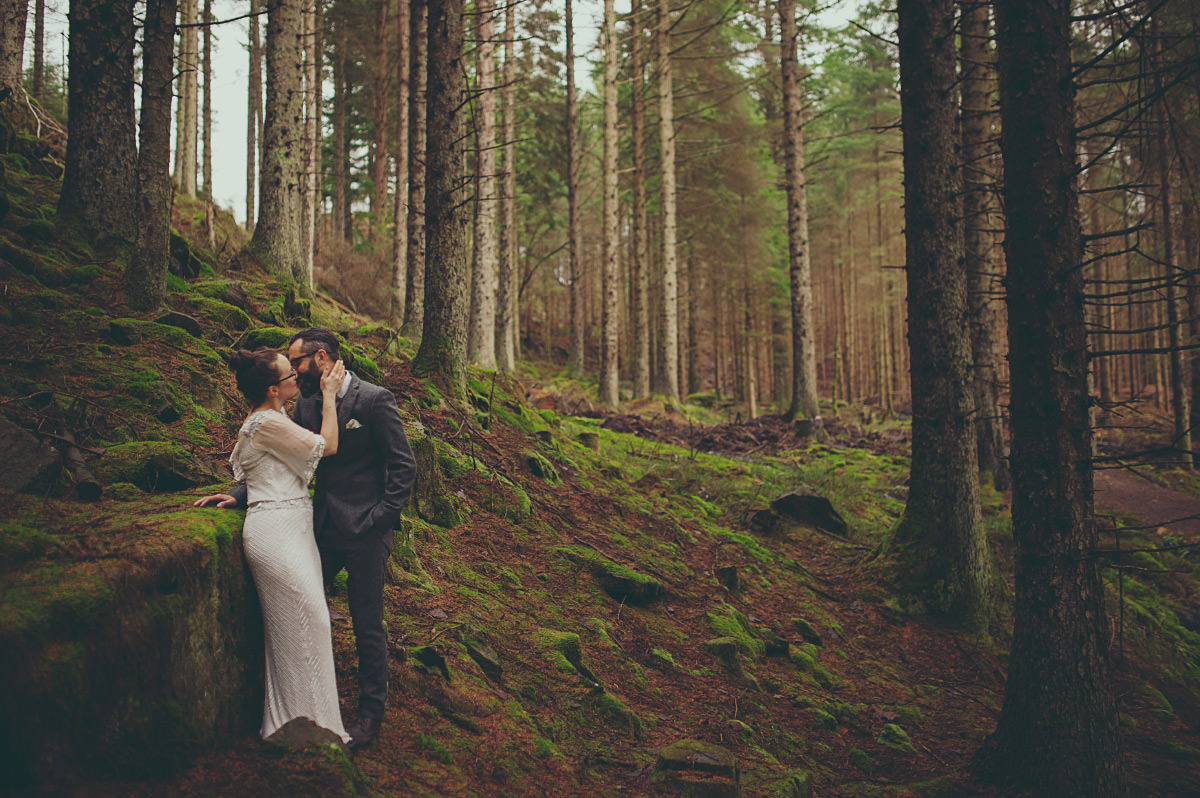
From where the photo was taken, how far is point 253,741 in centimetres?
329

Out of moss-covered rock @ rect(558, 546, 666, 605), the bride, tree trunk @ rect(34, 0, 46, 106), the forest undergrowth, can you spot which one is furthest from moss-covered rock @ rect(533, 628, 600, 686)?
tree trunk @ rect(34, 0, 46, 106)

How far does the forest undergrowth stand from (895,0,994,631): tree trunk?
2.12ft

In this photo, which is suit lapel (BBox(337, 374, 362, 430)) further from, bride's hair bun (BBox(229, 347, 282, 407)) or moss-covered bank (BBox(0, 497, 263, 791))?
moss-covered bank (BBox(0, 497, 263, 791))

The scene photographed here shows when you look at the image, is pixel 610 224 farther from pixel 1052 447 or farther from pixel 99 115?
pixel 1052 447

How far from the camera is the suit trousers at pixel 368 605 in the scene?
3.77 metres

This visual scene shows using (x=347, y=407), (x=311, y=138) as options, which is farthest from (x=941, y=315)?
(x=311, y=138)

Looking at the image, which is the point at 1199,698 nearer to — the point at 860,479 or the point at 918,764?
the point at 918,764

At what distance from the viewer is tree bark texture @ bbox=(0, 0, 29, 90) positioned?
1084 cm

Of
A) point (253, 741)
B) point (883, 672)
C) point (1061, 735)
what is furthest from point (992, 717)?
point (253, 741)

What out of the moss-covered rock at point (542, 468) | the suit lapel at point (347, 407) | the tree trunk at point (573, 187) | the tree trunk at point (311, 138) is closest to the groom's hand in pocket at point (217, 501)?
the suit lapel at point (347, 407)

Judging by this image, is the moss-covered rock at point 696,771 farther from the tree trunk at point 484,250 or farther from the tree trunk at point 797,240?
the tree trunk at point 797,240

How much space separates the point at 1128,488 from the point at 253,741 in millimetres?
17079

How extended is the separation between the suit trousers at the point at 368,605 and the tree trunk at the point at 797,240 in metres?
14.0

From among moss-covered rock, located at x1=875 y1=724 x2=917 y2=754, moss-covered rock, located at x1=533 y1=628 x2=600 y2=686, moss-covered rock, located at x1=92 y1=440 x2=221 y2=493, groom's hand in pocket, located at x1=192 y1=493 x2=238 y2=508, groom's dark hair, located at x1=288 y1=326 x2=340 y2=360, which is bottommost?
moss-covered rock, located at x1=875 y1=724 x2=917 y2=754
